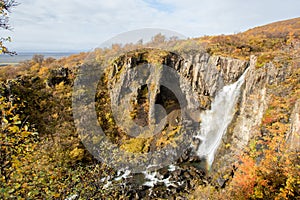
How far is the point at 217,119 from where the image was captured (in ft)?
58.6

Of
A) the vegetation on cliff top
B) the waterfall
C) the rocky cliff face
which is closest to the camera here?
the vegetation on cliff top

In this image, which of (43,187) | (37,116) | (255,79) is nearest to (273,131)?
(255,79)

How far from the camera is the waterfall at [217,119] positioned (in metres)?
15.7

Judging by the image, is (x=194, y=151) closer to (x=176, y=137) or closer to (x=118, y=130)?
(x=176, y=137)

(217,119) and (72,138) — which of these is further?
(72,138)

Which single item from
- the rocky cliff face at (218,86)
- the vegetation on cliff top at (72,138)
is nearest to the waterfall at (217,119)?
the rocky cliff face at (218,86)

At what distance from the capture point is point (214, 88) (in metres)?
19.3

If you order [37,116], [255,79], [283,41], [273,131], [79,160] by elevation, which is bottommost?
[79,160]

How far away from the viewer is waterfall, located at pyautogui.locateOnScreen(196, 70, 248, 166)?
51.6ft

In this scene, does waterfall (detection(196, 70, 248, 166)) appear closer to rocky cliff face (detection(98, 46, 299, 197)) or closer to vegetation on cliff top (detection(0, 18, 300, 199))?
rocky cliff face (detection(98, 46, 299, 197))

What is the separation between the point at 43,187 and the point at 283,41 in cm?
2869

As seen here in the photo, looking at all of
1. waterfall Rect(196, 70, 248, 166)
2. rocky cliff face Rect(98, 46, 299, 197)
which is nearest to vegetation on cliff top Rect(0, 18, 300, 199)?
rocky cliff face Rect(98, 46, 299, 197)

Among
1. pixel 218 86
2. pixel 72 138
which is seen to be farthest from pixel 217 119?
pixel 72 138

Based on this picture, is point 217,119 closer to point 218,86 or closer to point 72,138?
point 218,86
